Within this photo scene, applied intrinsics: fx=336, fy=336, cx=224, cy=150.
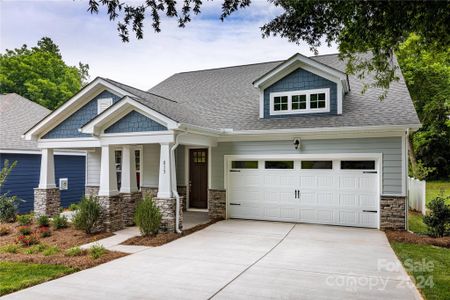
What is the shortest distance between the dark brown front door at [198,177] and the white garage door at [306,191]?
1.71m

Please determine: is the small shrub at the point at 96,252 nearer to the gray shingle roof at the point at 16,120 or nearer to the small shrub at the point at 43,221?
the small shrub at the point at 43,221

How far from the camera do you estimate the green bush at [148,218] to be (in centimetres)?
873

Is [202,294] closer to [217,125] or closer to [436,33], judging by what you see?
[436,33]

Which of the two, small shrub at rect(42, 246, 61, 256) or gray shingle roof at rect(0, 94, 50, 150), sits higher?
gray shingle roof at rect(0, 94, 50, 150)

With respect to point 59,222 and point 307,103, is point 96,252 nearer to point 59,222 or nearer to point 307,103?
point 59,222

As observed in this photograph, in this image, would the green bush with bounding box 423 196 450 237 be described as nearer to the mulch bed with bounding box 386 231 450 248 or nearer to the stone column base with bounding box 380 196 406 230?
the mulch bed with bounding box 386 231 450 248

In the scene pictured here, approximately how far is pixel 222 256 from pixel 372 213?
528cm

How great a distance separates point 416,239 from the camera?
8.31 meters

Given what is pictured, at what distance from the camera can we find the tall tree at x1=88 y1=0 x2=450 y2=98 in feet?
15.2

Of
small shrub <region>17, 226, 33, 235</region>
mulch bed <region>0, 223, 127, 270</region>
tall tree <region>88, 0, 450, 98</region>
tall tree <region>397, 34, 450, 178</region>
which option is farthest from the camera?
tall tree <region>397, 34, 450, 178</region>

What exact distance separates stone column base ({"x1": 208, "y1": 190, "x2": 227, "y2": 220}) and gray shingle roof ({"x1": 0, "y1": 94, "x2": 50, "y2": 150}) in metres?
8.05

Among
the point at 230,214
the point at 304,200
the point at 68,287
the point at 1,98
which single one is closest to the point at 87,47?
the point at 1,98

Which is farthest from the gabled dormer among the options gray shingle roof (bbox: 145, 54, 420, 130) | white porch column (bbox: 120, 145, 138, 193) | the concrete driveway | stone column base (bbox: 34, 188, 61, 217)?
stone column base (bbox: 34, 188, 61, 217)

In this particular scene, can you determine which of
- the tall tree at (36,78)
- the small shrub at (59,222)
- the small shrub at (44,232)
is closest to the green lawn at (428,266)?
the small shrub at (44,232)
